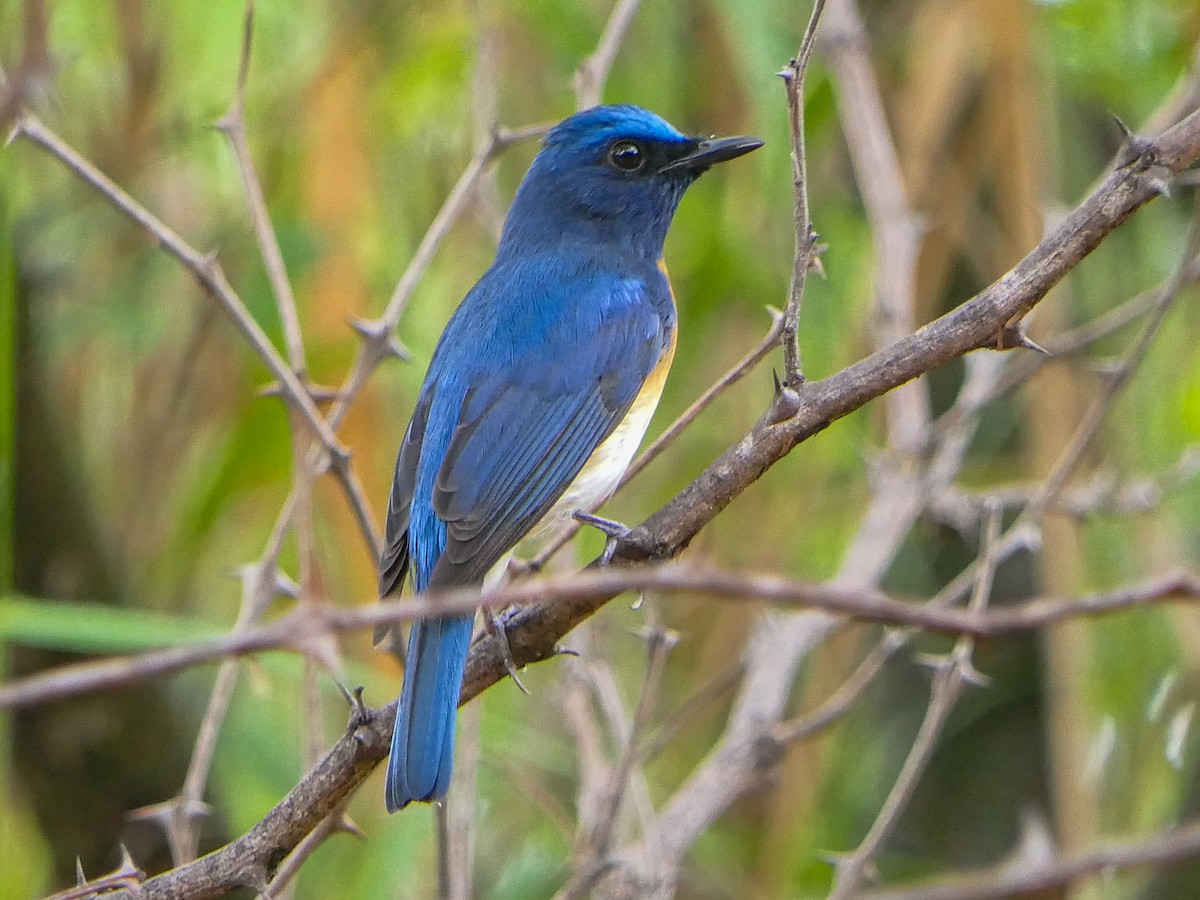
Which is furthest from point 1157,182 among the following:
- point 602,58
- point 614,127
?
point 614,127

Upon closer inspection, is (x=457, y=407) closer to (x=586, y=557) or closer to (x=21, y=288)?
(x=586, y=557)

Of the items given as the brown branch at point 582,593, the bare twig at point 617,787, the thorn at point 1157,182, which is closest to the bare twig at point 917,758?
the bare twig at point 617,787

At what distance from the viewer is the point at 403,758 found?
2438 millimetres

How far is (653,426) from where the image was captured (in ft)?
15.1

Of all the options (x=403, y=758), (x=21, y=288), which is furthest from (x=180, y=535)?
(x=403, y=758)

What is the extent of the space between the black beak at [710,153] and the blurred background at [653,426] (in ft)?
0.30

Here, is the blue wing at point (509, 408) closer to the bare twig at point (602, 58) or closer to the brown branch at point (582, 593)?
the bare twig at point (602, 58)

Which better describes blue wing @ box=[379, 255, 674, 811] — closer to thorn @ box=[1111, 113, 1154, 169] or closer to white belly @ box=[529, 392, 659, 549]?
white belly @ box=[529, 392, 659, 549]

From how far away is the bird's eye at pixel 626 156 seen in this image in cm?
376

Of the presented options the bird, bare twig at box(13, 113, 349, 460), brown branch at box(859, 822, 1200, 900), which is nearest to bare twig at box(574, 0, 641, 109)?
the bird

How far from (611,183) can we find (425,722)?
5.76 feet

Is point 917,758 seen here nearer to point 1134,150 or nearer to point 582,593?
point 1134,150

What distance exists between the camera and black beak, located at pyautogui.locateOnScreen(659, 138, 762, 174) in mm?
3537

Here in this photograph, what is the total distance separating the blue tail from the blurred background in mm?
928
